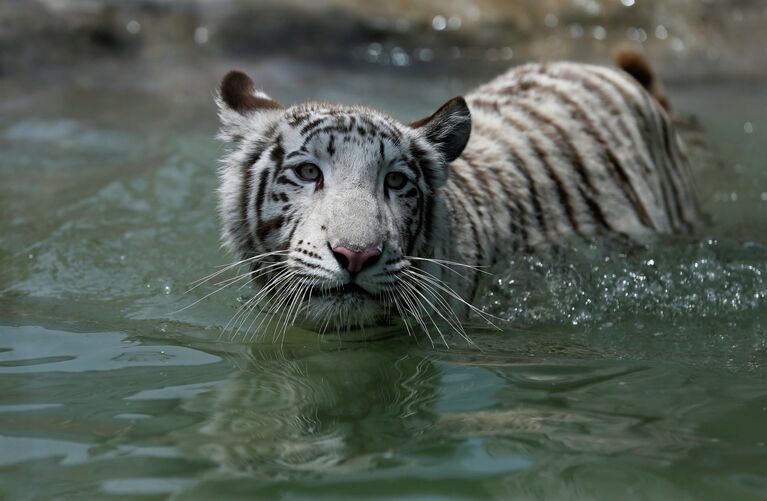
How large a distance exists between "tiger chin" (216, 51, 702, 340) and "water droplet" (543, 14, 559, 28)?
4211 millimetres

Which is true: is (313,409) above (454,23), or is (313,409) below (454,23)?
below

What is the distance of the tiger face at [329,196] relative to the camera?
2984 mm

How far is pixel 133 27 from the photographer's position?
794cm

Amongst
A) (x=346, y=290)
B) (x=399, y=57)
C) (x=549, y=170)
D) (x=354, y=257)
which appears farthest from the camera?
(x=399, y=57)

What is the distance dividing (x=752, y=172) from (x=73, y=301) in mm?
3711

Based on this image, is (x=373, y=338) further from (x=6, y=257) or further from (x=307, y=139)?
(x=6, y=257)

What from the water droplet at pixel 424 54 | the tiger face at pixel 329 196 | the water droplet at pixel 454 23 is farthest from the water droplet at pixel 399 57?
the tiger face at pixel 329 196

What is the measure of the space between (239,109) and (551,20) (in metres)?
5.76

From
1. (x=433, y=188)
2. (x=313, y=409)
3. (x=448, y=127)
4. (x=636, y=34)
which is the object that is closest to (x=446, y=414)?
(x=313, y=409)

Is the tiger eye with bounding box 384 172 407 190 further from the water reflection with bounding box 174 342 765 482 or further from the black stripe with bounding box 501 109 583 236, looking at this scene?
the black stripe with bounding box 501 109 583 236

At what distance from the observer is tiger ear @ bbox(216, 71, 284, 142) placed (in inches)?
138

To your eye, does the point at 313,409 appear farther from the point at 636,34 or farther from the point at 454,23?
the point at 636,34

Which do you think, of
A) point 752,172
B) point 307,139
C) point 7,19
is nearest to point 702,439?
point 307,139

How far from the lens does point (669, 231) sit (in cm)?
439
